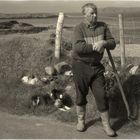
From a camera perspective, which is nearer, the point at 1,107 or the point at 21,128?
the point at 21,128

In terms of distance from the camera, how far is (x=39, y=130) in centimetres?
718

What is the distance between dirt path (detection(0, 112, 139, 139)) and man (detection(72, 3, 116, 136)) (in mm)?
172

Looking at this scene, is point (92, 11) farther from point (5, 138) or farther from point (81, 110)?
point (5, 138)

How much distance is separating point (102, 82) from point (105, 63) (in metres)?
2.99

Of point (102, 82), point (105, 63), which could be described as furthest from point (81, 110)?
point (105, 63)

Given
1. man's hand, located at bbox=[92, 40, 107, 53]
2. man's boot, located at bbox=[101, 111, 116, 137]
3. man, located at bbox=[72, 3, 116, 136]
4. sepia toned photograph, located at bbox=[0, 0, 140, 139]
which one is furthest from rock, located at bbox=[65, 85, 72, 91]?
man's hand, located at bbox=[92, 40, 107, 53]

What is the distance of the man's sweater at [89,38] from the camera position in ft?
22.0

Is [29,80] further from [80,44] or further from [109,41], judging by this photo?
[109,41]

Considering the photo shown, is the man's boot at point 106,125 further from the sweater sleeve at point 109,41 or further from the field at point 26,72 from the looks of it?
the sweater sleeve at point 109,41

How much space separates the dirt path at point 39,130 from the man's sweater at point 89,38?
3.64ft

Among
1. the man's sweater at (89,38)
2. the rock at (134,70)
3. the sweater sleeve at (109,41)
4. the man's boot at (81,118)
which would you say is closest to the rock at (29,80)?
the rock at (134,70)

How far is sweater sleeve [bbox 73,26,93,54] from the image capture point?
21.7ft

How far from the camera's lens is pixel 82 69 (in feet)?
22.6

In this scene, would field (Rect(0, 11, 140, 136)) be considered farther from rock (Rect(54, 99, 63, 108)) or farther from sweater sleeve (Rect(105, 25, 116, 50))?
sweater sleeve (Rect(105, 25, 116, 50))
